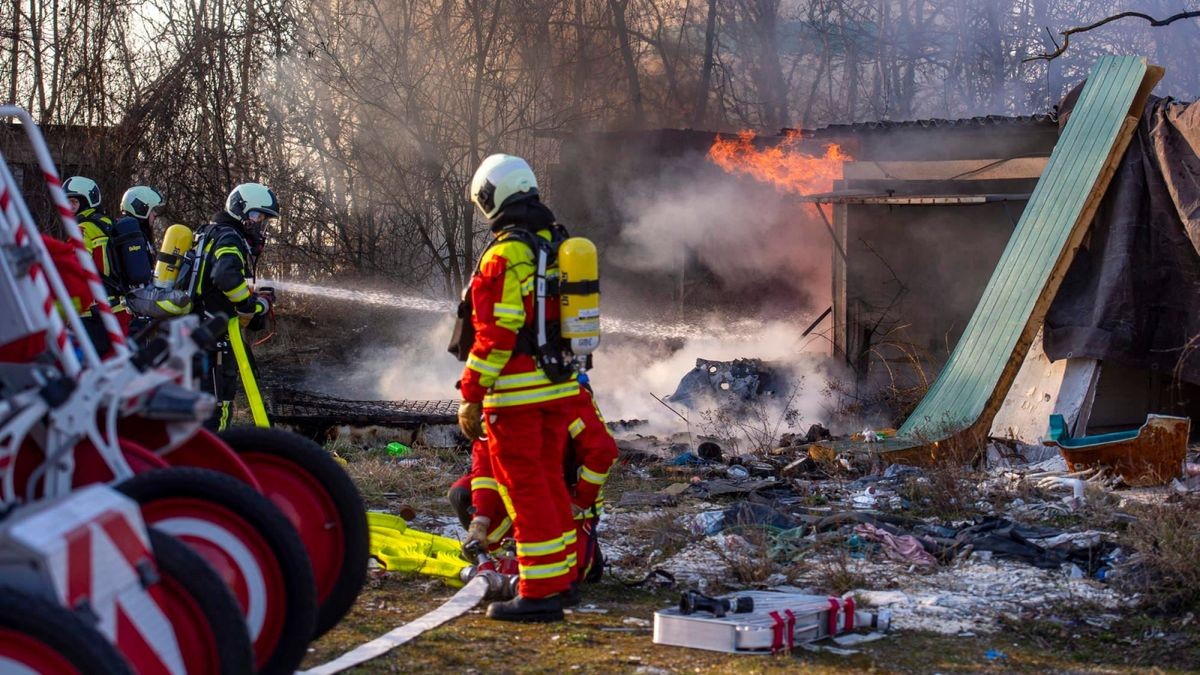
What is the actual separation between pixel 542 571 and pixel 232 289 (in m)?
3.37

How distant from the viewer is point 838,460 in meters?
9.10

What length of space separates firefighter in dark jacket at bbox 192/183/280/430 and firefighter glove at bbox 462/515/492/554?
2.43 metres

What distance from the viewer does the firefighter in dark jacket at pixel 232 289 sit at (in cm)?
765

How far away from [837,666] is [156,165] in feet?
45.5

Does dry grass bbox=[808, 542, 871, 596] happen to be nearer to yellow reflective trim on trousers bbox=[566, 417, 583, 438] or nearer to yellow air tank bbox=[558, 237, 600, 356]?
yellow reflective trim on trousers bbox=[566, 417, 583, 438]

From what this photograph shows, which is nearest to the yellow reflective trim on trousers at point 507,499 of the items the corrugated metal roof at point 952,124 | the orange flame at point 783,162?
the corrugated metal roof at point 952,124

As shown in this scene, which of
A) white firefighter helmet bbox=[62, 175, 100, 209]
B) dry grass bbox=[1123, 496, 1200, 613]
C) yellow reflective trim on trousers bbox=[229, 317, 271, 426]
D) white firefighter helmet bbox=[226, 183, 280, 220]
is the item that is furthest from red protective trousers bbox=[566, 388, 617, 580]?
white firefighter helmet bbox=[62, 175, 100, 209]

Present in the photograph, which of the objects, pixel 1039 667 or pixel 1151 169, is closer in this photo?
pixel 1039 667

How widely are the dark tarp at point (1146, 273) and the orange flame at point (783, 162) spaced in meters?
5.47

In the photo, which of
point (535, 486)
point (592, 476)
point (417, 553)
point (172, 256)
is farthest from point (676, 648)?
point (172, 256)

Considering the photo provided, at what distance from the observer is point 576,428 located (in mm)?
5582

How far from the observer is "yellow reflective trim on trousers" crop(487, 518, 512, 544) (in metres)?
5.77

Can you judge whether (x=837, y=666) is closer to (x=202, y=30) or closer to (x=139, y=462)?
(x=139, y=462)

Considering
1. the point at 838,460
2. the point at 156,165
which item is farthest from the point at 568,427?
the point at 156,165
